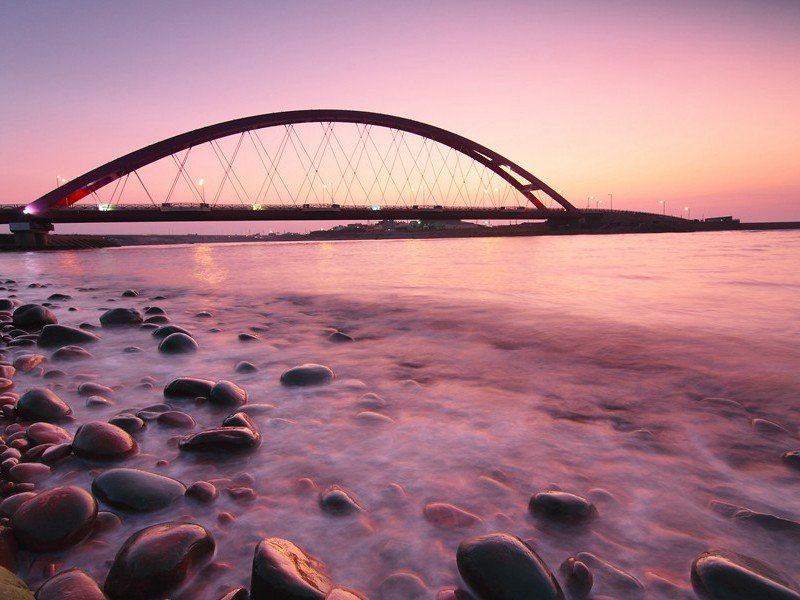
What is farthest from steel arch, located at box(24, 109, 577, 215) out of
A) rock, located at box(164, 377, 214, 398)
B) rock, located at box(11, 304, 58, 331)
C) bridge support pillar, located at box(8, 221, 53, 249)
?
rock, located at box(164, 377, 214, 398)

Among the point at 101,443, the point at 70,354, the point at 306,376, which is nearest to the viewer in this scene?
the point at 101,443

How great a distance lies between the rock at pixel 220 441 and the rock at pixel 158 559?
0.62 meters

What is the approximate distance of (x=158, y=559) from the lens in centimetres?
106

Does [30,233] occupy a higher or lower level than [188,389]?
higher

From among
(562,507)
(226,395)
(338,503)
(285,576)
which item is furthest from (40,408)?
(562,507)

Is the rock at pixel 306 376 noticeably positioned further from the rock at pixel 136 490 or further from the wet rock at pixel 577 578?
the wet rock at pixel 577 578

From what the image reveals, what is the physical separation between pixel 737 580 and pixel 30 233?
50689mm

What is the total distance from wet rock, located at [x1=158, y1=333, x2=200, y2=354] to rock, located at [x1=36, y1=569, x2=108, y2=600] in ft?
9.10

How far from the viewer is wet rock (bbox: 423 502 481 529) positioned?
4.35 ft

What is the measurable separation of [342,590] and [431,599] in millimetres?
225

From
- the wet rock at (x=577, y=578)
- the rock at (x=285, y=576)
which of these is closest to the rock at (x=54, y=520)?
the rock at (x=285, y=576)

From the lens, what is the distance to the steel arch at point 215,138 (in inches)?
1559

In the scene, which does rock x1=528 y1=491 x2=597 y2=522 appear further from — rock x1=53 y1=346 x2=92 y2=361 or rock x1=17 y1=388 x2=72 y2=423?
rock x1=53 y1=346 x2=92 y2=361

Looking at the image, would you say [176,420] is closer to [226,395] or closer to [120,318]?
[226,395]
